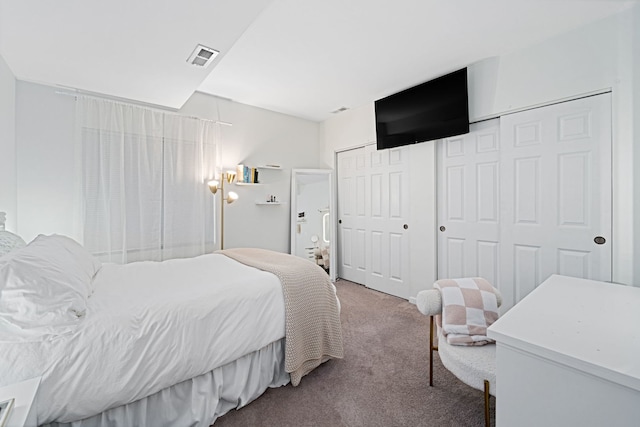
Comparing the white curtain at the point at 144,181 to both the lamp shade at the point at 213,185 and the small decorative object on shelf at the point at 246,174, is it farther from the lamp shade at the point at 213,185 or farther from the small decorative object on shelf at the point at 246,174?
the small decorative object on shelf at the point at 246,174

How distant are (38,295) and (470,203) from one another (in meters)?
3.29

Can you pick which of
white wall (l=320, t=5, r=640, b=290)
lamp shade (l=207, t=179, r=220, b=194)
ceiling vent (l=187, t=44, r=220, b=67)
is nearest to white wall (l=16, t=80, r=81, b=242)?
lamp shade (l=207, t=179, r=220, b=194)

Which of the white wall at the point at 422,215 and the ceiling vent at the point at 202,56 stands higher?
the ceiling vent at the point at 202,56

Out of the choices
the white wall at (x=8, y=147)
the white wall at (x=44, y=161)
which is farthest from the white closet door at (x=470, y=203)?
the white wall at (x=8, y=147)

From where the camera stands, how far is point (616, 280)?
2.06 meters

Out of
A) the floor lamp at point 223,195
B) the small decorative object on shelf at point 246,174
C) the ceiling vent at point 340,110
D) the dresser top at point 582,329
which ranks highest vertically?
the ceiling vent at point 340,110

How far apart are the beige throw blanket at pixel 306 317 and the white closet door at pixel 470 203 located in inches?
66.3

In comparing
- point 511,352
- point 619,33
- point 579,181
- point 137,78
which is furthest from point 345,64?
point 511,352

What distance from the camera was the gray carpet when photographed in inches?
61.7

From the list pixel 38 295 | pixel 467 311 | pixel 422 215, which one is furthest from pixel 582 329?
pixel 422 215

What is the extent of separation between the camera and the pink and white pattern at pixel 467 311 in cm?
151

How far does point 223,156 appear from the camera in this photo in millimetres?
3611

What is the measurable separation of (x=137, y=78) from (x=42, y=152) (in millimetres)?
1127

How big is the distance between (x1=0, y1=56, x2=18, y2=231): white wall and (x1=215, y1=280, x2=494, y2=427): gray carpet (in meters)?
2.33
